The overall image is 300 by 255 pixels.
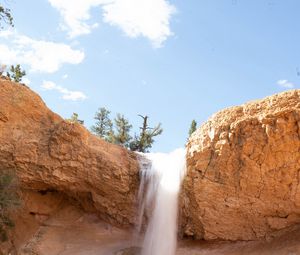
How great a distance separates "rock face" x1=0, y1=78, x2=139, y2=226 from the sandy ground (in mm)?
721

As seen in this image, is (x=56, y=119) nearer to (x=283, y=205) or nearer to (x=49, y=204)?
(x=49, y=204)

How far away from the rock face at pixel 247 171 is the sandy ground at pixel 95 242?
35cm

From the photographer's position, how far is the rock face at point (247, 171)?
38.2 feet

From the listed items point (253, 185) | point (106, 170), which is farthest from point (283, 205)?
point (106, 170)

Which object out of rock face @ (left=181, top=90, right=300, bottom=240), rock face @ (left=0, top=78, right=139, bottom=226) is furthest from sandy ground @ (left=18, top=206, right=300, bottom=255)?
rock face @ (left=0, top=78, right=139, bottom=226)

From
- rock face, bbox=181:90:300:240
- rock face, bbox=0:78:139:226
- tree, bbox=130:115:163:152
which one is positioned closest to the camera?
rock face, bbox=181:90:300:240

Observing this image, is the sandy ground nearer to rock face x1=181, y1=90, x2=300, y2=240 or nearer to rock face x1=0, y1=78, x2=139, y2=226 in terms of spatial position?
rock face x1=181, y1=90, x2=300, y2=240

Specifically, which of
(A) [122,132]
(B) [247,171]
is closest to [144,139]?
(A) [122,132]

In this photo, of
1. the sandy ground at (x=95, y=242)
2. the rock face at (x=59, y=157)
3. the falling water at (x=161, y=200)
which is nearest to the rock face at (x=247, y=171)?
the sandy ground at (x=95, y=242)

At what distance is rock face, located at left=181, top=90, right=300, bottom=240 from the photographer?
38.2ft

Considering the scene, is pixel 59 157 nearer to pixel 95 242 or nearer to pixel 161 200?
pixel 95 242

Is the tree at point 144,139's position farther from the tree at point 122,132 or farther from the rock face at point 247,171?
the rock face at point 247,171

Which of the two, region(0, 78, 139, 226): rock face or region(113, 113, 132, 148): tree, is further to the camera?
region(113, 113, 132, 148): tree

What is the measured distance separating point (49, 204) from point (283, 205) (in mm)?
8051
